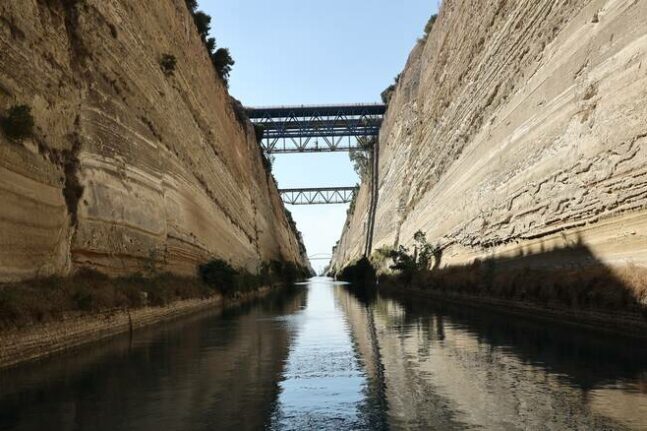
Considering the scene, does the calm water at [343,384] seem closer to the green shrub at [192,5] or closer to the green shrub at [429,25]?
the green shrub at [192,5]

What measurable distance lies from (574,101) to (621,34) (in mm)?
2830

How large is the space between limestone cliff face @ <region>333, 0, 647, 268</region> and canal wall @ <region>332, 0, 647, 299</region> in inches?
2.0

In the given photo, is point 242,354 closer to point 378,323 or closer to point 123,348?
point 123,348

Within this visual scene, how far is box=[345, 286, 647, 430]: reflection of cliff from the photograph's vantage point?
18.9ft

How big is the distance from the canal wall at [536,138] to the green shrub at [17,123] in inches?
459

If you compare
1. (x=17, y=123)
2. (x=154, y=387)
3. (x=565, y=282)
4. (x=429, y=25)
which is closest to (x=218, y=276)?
(x=17, y=123)

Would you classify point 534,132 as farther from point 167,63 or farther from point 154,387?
point 154,387

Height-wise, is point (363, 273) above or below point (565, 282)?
above

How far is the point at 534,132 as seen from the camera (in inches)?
833

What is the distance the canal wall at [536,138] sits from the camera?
14.1 meters

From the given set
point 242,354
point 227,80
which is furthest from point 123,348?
point 227,80

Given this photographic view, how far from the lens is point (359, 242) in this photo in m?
76.2

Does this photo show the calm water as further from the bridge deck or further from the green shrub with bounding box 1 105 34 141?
the bridge deck

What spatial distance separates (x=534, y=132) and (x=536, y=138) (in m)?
0.47
